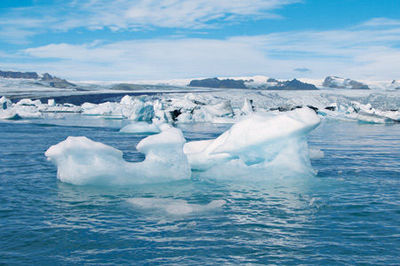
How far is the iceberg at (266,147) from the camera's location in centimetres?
755

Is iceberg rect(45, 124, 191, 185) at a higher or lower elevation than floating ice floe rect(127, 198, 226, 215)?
higher

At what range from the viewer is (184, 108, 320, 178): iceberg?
24.8 ft

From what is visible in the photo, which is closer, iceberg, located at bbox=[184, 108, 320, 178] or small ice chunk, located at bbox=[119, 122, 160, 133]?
iceberg, located at bbox=[184, 108, 320, 178]

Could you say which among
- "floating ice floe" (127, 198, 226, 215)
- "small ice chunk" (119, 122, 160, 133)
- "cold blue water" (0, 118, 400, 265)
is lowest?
"cold blue water" (0, 118, 400, 265)

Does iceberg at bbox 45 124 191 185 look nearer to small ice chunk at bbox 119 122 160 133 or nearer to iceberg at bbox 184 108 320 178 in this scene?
iceberg at bbox 184 108 320 178

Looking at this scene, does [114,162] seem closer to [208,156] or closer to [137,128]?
[208,156]

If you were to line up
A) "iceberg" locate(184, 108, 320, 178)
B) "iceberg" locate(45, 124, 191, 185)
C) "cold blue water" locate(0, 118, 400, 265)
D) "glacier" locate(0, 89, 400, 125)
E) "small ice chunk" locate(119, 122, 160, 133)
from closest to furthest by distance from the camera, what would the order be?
"cold blue water" locate(0, 118, 400, 265)
"iceberg" locate(45, 124, 191, 185)
"iceberg" locate(184, 108, 320, 178)
"small ice chunk" locate(119, 122, 160, 133)
"glacier" locate(0, 89, 400, 125)

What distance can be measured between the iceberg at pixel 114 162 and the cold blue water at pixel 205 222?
0.22 m

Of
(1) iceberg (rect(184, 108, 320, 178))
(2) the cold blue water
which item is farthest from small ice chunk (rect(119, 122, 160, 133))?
(1) iceberg (rect(184, 108, 320, 178))

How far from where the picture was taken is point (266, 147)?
796 cm

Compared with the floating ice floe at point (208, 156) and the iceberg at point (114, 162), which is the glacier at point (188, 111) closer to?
the floating ice floe at point (208, 156)

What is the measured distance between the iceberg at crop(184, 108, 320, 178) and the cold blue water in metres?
0.29

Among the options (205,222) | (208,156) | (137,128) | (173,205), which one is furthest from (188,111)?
(205,222)

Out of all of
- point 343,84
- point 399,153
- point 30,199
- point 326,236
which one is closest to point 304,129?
point 326,236
